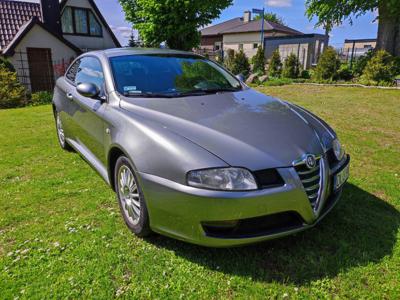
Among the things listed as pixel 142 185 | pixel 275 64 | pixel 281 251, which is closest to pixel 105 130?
pixel 142 185

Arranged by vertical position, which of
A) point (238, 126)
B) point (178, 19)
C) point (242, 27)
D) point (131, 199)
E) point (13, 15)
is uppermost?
point (242, 27)

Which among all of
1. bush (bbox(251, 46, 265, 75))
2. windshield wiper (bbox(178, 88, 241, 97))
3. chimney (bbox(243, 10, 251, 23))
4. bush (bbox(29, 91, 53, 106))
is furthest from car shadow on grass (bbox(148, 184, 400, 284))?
chimney (bbox(243, 10, 251, 23))

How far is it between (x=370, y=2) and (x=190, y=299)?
16730 mm

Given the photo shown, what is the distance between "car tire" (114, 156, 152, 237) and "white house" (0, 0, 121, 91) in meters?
16.1

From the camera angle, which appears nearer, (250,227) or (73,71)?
(250,227)

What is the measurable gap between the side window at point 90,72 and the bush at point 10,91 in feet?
27.5

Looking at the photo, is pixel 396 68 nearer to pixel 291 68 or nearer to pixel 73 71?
pixel 291 68

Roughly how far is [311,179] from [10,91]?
12.0m

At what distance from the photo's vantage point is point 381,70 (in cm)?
1211

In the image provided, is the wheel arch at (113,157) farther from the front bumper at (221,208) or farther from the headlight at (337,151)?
the headlight at (337,151)

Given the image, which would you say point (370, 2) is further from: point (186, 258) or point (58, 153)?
point (186, 258)

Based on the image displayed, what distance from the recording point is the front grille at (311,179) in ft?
7.57

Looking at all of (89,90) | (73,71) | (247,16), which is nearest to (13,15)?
(73,71)

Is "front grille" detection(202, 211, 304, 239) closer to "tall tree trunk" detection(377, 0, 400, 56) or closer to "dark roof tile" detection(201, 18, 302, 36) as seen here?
"tall tree trunk" detection(377, 0, 400, 56)
